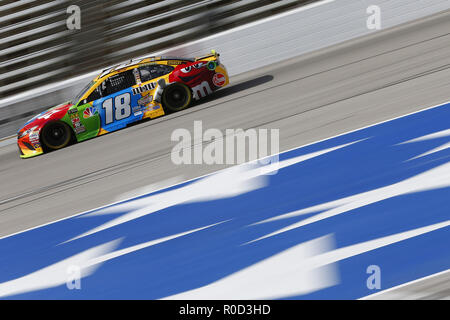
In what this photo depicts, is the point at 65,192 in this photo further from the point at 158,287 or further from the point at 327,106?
the point at 327,106

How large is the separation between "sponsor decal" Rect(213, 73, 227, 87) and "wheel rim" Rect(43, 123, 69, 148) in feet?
10.5

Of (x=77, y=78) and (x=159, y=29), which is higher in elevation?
(x=159, y=29)

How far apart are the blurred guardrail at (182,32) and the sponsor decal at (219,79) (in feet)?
8.03

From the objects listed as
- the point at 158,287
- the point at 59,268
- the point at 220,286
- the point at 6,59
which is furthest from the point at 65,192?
the point at 6,59

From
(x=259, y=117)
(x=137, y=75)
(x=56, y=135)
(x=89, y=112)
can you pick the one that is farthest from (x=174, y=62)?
(x=56, y=135)

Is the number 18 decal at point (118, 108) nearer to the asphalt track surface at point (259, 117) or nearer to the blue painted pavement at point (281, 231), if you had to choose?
the asphalt track surface at point (259, 117)

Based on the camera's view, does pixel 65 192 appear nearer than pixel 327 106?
Yes

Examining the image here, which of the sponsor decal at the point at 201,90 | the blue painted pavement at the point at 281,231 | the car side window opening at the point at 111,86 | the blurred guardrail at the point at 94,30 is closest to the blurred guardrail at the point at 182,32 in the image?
the blurred guardrail at the point at 94,30

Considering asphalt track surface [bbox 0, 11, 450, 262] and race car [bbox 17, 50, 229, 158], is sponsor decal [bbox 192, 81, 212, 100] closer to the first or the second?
race car [bbox 17, 50, 229, 158]

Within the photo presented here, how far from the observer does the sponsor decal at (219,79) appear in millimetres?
12182

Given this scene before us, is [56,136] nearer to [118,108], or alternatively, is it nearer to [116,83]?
[118,108]

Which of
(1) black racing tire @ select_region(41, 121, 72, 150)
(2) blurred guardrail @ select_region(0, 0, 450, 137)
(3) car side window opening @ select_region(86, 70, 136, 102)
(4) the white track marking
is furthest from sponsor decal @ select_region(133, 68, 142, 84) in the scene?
(4) the white track marking

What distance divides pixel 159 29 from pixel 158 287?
388 inches

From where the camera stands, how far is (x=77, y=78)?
1441 centimetres
